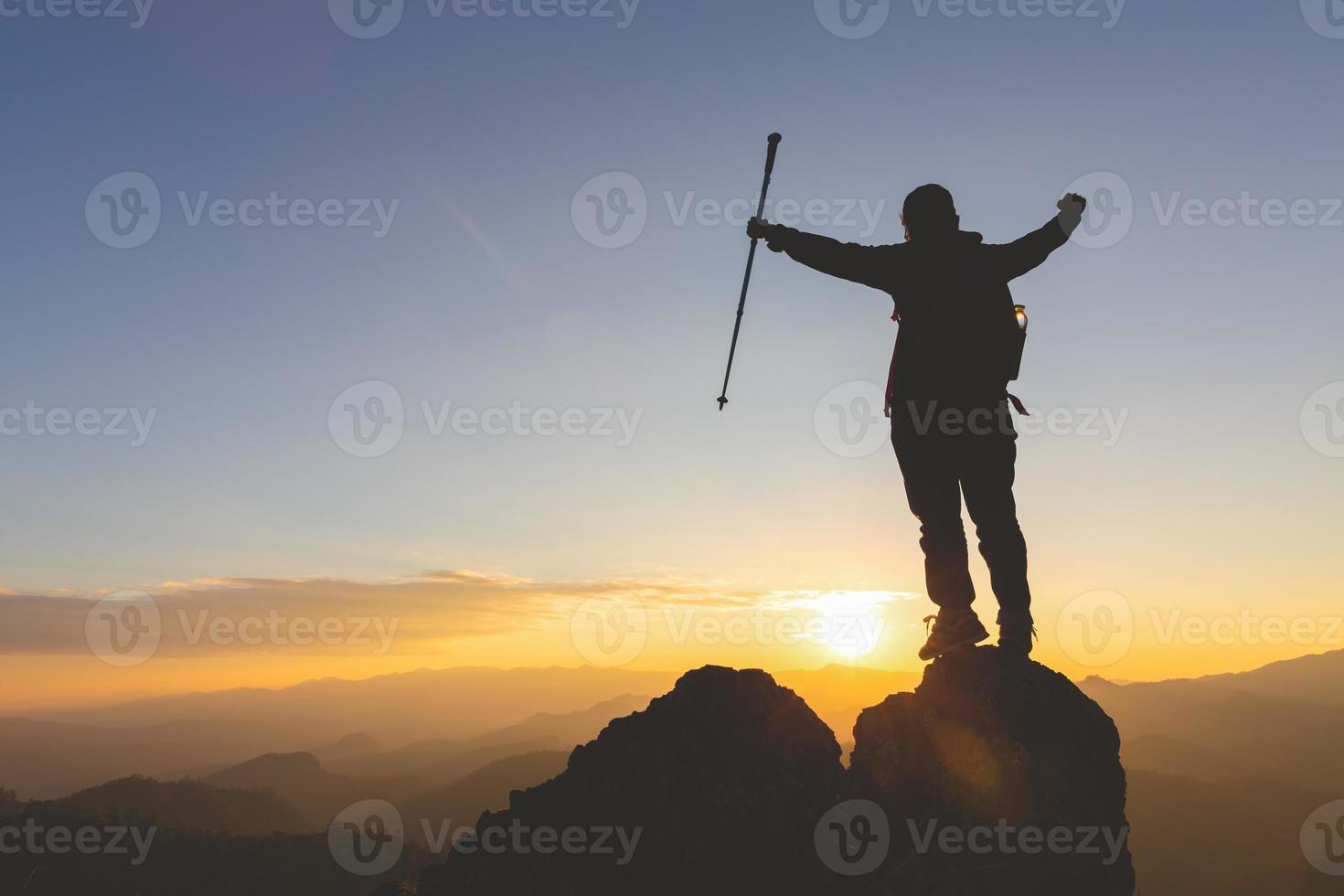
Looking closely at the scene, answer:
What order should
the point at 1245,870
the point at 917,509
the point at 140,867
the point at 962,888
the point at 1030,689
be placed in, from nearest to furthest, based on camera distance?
the point at 962,888 < the point at 1030,689 < the point at 917,509 < the point at 140,867 < the point at 1245,870

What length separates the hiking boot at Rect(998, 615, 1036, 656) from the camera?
7.25m

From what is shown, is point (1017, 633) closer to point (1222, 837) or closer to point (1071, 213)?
point (1071, 213)

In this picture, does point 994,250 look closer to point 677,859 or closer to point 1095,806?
point 1095,806

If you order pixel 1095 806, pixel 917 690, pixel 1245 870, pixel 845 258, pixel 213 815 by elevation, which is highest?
pixel 845 258

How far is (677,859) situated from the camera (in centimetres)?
623

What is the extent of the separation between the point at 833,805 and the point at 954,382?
404cm

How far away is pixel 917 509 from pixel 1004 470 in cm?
90

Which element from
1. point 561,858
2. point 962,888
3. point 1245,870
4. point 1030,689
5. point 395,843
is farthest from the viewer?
point 1245,870

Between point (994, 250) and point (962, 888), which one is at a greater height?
point (994, 250)

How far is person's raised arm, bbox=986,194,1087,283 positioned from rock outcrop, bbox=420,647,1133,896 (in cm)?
377

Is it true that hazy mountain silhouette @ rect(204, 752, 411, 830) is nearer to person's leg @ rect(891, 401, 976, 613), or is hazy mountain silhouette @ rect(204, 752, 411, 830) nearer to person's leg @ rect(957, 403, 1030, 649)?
person's leg @ rect(891, 401, 976, 613)

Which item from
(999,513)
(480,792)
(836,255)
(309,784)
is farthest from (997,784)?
(309,784)

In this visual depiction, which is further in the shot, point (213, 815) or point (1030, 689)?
point (213, 815)

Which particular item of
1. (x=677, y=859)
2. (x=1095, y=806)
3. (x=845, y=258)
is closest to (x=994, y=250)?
(x=845, y=258)
